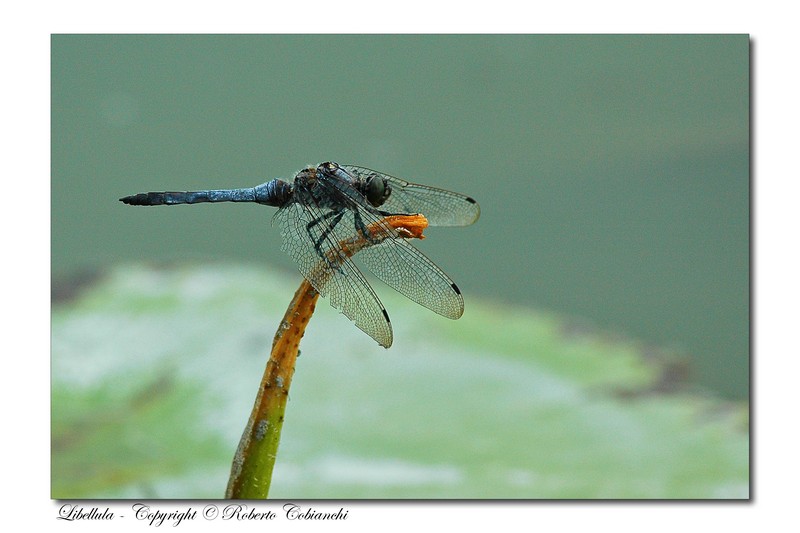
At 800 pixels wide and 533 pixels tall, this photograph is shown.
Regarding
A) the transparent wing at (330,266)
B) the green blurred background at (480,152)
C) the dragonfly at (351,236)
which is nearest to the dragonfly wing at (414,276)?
the dragonfly at (351,236)

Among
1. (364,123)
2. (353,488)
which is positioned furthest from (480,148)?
(353,488)

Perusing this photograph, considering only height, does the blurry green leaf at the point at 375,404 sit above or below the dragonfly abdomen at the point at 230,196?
below

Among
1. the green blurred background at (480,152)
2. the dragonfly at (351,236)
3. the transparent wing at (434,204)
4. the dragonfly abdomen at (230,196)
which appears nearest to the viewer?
the dragonfly at (351,236)

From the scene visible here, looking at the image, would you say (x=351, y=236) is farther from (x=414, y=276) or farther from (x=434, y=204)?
(x=434, y=204)

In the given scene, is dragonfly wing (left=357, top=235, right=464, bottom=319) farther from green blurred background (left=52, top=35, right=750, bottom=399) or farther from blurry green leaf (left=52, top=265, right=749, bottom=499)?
green blurred background (left=52, top=35, right=750, bottom=399)

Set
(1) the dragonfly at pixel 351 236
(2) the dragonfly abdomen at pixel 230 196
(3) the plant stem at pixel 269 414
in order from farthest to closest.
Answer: (2) the dragonfly abdomen at pixel 230 196 → (1) the dragonfly at pixel 351 236 → (3) the plant stem at pixel 269 414

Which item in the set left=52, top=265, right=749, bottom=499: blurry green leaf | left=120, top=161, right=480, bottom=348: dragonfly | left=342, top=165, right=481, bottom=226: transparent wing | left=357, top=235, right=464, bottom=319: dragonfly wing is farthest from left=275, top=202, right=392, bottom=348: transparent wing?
left=52, top=265, right=749, bottom=499: blurry green leaf

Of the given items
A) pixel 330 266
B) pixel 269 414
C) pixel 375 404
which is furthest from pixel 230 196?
pixel 375 404

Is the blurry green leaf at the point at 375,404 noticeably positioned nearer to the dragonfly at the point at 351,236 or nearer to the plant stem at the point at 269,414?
the dragonfly at the point at 351,236
